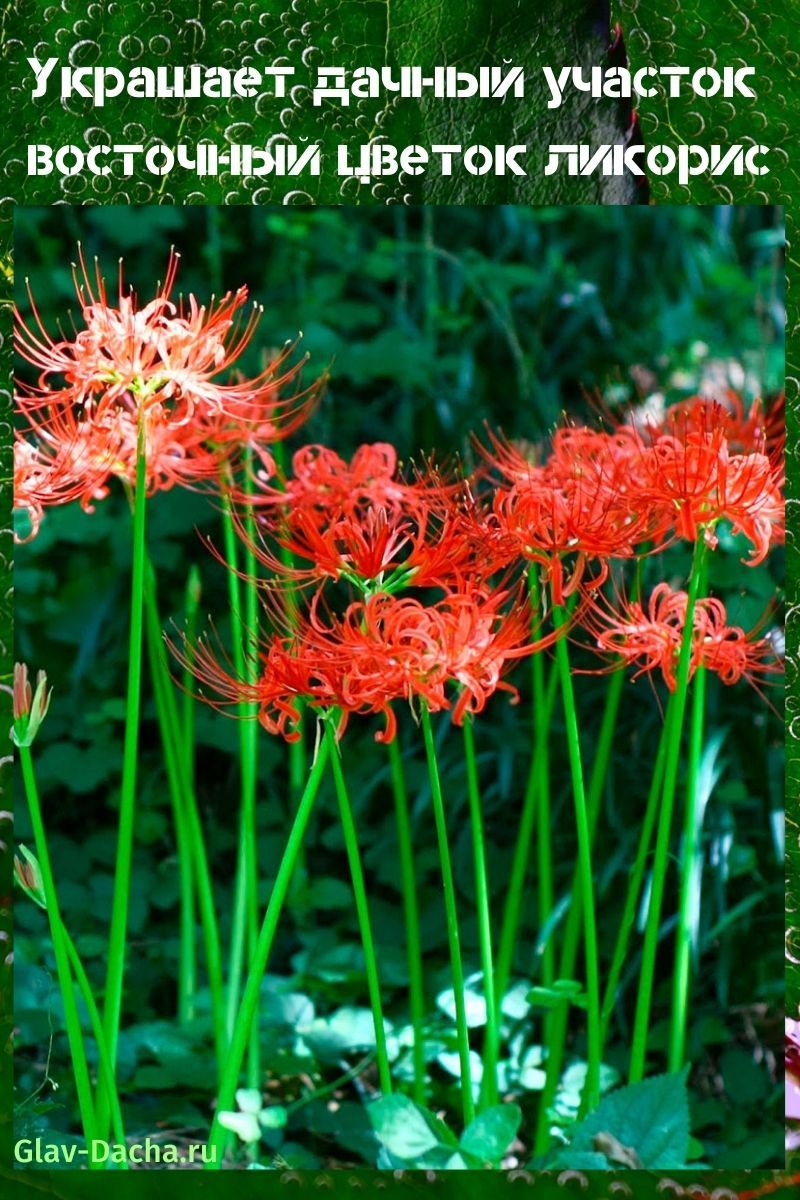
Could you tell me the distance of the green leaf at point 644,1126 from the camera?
1.17 m

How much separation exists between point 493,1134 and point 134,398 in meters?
0.71

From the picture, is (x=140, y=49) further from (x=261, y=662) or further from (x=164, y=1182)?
(x=164, y=1182)

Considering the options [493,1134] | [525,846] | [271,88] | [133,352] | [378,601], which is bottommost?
[493,1134]

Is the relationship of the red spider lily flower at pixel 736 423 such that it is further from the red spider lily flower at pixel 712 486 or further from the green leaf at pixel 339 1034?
the green leaf at pixel 339 1034

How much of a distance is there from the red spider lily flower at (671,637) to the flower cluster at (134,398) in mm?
361

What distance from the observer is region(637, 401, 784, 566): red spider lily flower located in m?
1.19

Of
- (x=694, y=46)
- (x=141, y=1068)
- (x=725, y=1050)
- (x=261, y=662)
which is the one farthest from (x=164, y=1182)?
(x=694, y=46)

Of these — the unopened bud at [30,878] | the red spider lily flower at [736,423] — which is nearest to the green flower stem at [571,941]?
the red spider lily flower at [736,423]

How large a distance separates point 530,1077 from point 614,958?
0.19 meters

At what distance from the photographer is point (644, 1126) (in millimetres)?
1180

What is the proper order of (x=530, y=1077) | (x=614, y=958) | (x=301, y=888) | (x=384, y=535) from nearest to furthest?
(x=384, y=535), (x=614, y=958), (x=530, y=1077), (x=301, y=888)

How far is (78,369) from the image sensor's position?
117 cm

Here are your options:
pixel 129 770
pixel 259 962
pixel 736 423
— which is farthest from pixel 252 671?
pixel 736 423

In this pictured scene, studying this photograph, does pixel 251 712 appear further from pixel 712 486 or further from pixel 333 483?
pixel 712 486
